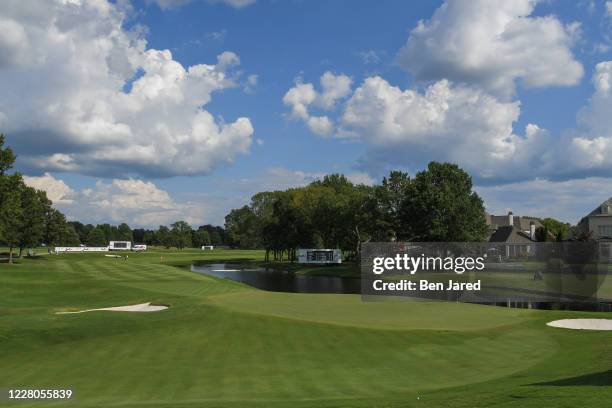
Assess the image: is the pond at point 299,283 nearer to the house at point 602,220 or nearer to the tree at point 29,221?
the tree at point 29,221

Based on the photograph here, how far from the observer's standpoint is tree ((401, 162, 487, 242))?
77938 mm

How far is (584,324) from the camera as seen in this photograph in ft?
99.3

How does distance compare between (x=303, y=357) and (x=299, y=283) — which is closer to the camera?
(x=303, y=357)

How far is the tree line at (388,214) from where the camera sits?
78500 mm

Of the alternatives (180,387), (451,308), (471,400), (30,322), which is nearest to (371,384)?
(471,400)

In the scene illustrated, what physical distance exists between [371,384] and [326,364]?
3046 mm

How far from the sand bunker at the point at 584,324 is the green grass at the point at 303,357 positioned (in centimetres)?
110

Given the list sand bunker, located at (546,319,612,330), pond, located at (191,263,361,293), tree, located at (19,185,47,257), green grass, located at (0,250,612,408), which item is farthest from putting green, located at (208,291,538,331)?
tree, located at (19,185,47,257)

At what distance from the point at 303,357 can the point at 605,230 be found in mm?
105576

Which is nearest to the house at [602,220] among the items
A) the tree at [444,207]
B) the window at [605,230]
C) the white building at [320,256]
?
the window at [605,230]

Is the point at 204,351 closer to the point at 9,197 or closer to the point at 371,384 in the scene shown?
the point at 371,384

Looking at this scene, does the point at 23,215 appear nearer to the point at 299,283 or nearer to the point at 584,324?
the point at 299,283

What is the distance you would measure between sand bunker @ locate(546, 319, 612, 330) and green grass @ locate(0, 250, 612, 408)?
1.10 m
